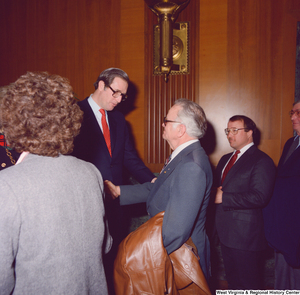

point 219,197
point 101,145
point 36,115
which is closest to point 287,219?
point 219,197

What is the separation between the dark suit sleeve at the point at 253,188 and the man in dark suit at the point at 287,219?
0.35 feet

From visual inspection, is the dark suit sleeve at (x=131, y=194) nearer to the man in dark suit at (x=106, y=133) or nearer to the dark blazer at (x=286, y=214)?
the man in dark suit at (x=106, y=133)

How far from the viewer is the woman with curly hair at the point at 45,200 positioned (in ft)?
2.53

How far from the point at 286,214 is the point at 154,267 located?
1314 mm

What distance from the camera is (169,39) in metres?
2.79

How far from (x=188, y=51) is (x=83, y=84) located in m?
1.46

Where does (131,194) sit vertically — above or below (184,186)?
below

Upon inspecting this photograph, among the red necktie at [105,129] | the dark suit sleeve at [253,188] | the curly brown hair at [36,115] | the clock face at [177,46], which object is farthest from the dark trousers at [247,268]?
the clock face at [177,46]

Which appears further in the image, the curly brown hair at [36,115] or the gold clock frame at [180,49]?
the gold clock frame at [180,49]

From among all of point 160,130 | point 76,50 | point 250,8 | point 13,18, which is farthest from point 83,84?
point 250,8

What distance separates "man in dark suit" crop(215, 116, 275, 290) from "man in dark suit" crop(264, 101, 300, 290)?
0.31ft

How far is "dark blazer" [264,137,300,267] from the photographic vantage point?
1.84 metres

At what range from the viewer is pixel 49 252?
0.84 m

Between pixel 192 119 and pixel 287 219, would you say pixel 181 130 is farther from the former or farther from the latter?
pixel 287 219
